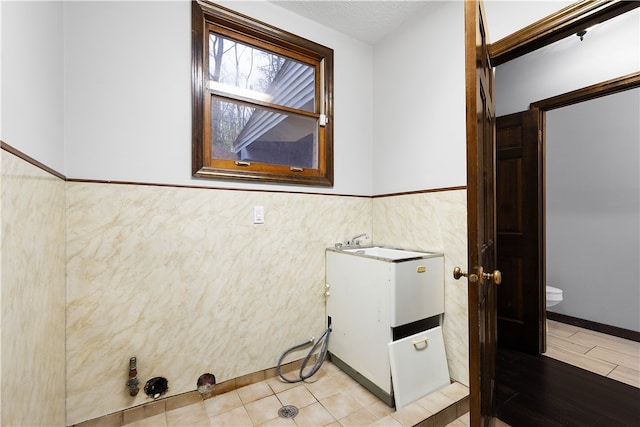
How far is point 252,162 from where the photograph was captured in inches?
74.4

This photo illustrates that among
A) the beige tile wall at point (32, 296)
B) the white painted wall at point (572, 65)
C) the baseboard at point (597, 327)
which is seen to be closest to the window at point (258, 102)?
the beige tile wall at point (32, 296)

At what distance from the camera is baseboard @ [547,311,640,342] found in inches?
98.0

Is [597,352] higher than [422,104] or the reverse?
the reverse

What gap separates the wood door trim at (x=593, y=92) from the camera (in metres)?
1.94

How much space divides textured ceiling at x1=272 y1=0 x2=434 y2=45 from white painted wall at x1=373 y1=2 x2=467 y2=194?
0.09 meters

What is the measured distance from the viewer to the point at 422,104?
79.1 inches

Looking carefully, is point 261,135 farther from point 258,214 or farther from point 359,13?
point 359,13

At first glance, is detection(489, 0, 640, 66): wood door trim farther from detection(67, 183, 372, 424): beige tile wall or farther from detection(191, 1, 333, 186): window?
detection(67, 183, 372, 424): beige tile wall

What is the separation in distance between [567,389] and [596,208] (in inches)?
72.8

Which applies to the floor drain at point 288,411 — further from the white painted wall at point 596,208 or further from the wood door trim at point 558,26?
the white painted wall at point 596,208

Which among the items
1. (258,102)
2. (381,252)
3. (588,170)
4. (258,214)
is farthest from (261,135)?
(588,170)

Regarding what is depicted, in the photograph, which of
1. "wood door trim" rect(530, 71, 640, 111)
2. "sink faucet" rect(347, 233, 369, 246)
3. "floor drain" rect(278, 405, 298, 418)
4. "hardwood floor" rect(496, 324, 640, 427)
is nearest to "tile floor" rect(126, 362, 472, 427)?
"floor drain" rect(278, 405, 298, 418)

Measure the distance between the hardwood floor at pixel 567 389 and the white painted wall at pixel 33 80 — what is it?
8.25 ft

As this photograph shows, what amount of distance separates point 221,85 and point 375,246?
1.65 m
